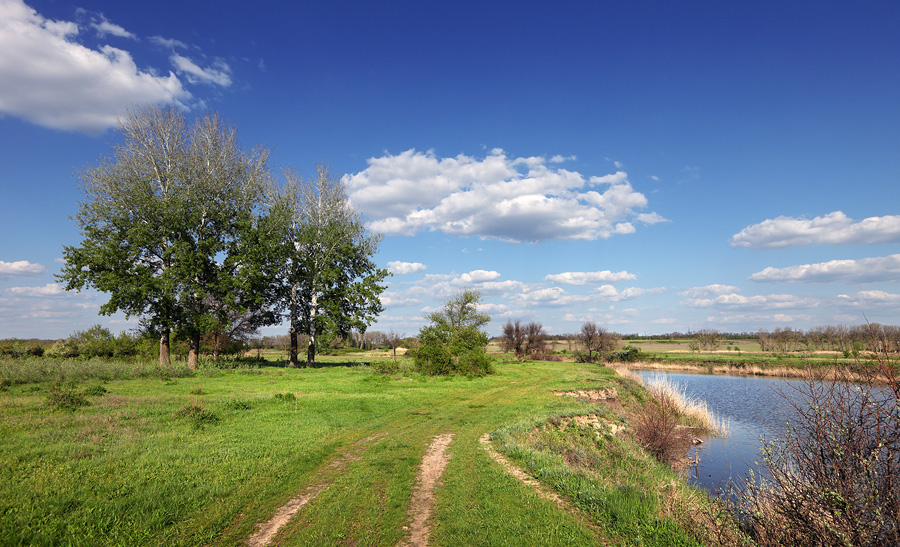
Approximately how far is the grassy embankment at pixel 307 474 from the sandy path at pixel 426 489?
0.64 ft

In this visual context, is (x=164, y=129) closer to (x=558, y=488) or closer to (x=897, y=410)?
(x=558, y=488)

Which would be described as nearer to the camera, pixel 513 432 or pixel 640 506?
pixel 640 506

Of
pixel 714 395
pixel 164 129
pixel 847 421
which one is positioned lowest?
pixel 714 395

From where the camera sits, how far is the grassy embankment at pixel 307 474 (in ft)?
23.9

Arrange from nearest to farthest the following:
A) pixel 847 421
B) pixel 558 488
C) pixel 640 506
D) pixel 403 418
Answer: pixel 847 421
pixel 640 506
pixel 558 488
pixel 403 418

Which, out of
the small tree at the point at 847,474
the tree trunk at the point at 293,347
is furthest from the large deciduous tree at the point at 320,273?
the small tree at the point at 847,474

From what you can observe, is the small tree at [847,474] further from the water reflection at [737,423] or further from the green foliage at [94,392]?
the green foliage at [94,392]

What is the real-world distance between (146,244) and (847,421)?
42.9m

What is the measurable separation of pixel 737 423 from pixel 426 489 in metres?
28.7

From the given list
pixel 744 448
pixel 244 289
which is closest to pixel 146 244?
pixel 244 289

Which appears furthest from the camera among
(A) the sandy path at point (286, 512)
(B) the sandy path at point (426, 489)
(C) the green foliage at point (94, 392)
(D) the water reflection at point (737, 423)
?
(C) the green foliage at point (94, 392)

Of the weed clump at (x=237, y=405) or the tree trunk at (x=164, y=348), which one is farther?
the tree trunk at (x=164, y=348)

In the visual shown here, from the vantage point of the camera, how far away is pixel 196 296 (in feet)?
117

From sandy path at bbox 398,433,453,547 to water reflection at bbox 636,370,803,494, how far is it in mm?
5936
